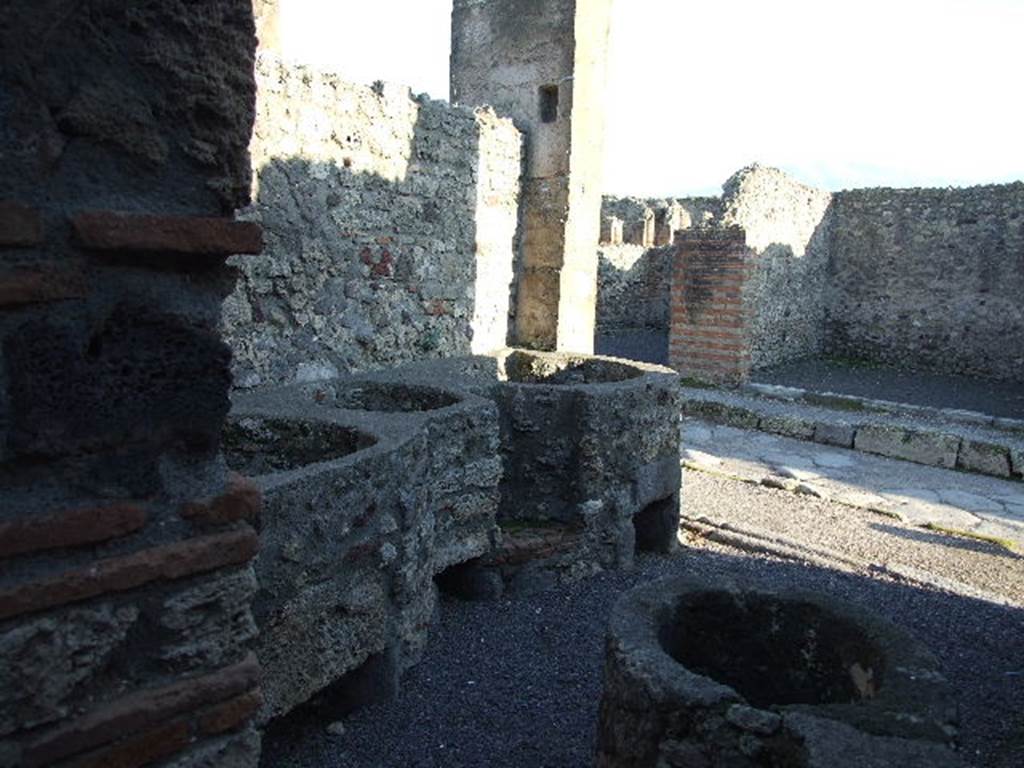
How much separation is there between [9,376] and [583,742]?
102 inches

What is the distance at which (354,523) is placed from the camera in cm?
275

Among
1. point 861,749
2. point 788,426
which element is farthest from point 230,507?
point 788,426

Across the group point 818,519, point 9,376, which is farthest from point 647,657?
point 818,519

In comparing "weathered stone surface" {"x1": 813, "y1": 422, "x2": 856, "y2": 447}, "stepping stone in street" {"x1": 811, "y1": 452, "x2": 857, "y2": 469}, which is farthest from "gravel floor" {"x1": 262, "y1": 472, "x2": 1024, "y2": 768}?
"weathered stone surface" {"x1": 813, "y1": 422, "x2": 856, "y2": 447}

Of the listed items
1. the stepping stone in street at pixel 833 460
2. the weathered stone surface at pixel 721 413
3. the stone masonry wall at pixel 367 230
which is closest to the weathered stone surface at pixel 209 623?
the stone masonry wall at pixel 367 230

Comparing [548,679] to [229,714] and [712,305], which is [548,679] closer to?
[229,714]

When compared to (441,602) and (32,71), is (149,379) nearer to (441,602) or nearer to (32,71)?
(32,71)

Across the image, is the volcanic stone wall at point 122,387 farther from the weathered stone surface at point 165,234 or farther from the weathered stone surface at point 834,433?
the weathered stone surface at point 834,433

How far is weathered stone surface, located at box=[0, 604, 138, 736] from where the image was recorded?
107 centimetres

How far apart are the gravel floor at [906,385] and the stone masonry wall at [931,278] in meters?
0.46

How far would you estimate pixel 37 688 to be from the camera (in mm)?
1092

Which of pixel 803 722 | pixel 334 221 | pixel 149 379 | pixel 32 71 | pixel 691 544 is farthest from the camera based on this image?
pixel 691 544

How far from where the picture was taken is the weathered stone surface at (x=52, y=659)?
107cm

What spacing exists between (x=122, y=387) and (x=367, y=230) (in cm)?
399
